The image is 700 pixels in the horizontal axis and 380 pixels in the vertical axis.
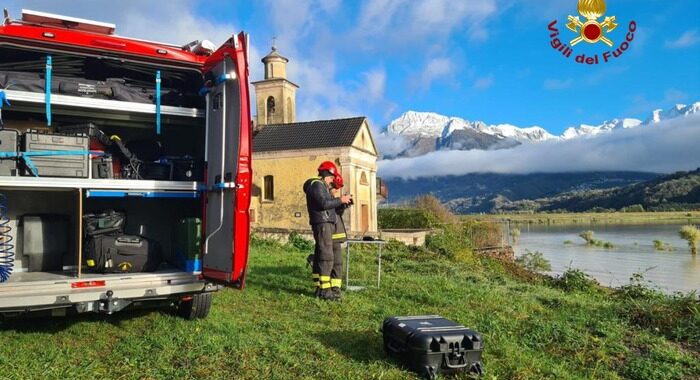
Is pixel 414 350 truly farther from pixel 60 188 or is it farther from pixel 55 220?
pixel 55 220

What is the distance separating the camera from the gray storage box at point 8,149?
4754 mm

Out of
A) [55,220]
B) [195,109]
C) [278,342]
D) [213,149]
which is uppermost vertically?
[195,109]

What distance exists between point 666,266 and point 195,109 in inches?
990

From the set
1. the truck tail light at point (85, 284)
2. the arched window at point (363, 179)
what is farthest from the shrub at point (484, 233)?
the truck tail light at point (85, 284)

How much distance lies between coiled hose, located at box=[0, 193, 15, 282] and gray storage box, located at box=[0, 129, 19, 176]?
0.54 metres

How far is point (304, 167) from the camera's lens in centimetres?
2908

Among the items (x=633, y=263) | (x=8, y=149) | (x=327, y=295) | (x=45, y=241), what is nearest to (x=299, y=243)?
(x=327, y=295)

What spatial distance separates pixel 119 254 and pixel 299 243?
12.5 metres

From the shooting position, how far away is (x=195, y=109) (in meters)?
5.62

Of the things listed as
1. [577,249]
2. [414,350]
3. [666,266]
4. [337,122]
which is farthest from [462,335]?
[577,249]

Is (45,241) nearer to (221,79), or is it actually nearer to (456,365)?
(221,79)

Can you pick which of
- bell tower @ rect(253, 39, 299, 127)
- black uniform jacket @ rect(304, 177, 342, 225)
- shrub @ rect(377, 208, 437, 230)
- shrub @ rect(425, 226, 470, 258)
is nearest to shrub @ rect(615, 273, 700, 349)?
black uniform jacket @ rect(304, 177, 342, 225)

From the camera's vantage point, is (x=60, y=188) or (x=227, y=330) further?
(x=227, y=330)

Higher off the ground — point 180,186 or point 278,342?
point 180,186
